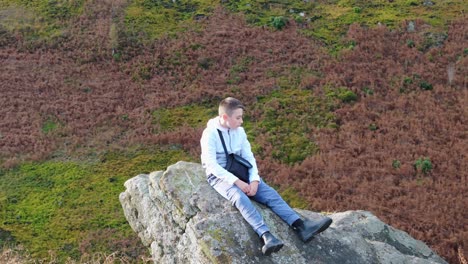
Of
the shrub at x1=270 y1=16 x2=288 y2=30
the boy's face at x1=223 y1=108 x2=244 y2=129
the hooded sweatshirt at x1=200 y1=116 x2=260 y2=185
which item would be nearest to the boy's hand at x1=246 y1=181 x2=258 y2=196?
the hooded sweatshirt at x1=200 y1=116 x2=260 y2=185

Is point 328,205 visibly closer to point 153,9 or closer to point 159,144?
point 159,144

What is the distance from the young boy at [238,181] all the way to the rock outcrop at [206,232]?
0.62 ft

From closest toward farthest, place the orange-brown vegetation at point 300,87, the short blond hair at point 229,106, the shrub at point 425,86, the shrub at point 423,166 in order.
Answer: the short blond hair at point 229,106, the orange-brown vegetation at point 300,87, the shrub at point 423,166, the shrub at point 425,86

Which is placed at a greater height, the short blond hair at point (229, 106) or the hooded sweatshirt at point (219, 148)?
the short blond hair at point (229, 106)

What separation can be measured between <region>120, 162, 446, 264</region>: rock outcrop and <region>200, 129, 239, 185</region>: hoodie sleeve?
531mm

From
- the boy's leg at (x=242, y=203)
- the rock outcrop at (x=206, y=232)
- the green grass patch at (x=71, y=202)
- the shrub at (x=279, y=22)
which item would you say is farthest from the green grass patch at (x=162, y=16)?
the boy's leg at (x=242, y=203)

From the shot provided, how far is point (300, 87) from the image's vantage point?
32.4m

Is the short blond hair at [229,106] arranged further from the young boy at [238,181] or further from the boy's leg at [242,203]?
the boy's leg at [242,203]

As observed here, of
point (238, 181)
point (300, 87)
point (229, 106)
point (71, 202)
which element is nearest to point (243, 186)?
point (238, 181)

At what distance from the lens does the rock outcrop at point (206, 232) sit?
8984 millimetres

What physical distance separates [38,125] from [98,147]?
4.67 metres

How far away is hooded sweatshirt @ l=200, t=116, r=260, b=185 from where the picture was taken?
9.78 metres

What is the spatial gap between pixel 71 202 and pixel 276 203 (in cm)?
1466

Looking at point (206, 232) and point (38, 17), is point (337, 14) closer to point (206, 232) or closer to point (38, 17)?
point (38, 17)
